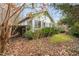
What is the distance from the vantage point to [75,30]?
1.34 metres

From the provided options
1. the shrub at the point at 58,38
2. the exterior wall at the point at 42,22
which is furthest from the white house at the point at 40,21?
the shrub at the point at 58,38

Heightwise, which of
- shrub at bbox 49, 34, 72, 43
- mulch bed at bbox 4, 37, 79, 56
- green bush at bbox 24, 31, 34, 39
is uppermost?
green bush at bbox 24, 31, 34, 39

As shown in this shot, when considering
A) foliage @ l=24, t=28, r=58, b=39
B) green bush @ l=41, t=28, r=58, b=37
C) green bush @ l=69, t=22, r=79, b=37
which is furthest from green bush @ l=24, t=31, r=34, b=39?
green bush @ l=69, t=22, r=79, b=37

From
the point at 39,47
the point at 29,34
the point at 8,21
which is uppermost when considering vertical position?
the point at 8,21

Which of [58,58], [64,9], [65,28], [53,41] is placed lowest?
[58,58]

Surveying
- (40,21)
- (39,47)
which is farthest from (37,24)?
(39,47)

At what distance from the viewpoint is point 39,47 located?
1350 mm

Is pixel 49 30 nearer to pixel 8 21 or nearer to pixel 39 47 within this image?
pixel 39 47

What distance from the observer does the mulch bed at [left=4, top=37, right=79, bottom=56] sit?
1.34 metres

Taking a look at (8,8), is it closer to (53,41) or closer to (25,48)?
(25,48)

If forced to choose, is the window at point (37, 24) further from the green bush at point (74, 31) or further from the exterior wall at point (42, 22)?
the green bush at point (74, 31)

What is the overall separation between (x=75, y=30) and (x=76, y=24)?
0.17ft

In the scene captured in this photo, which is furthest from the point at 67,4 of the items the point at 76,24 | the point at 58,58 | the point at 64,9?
the point at 58,58

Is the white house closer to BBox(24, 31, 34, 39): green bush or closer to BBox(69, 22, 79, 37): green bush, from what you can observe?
BBox(24, 31, 34, 39): green bush
